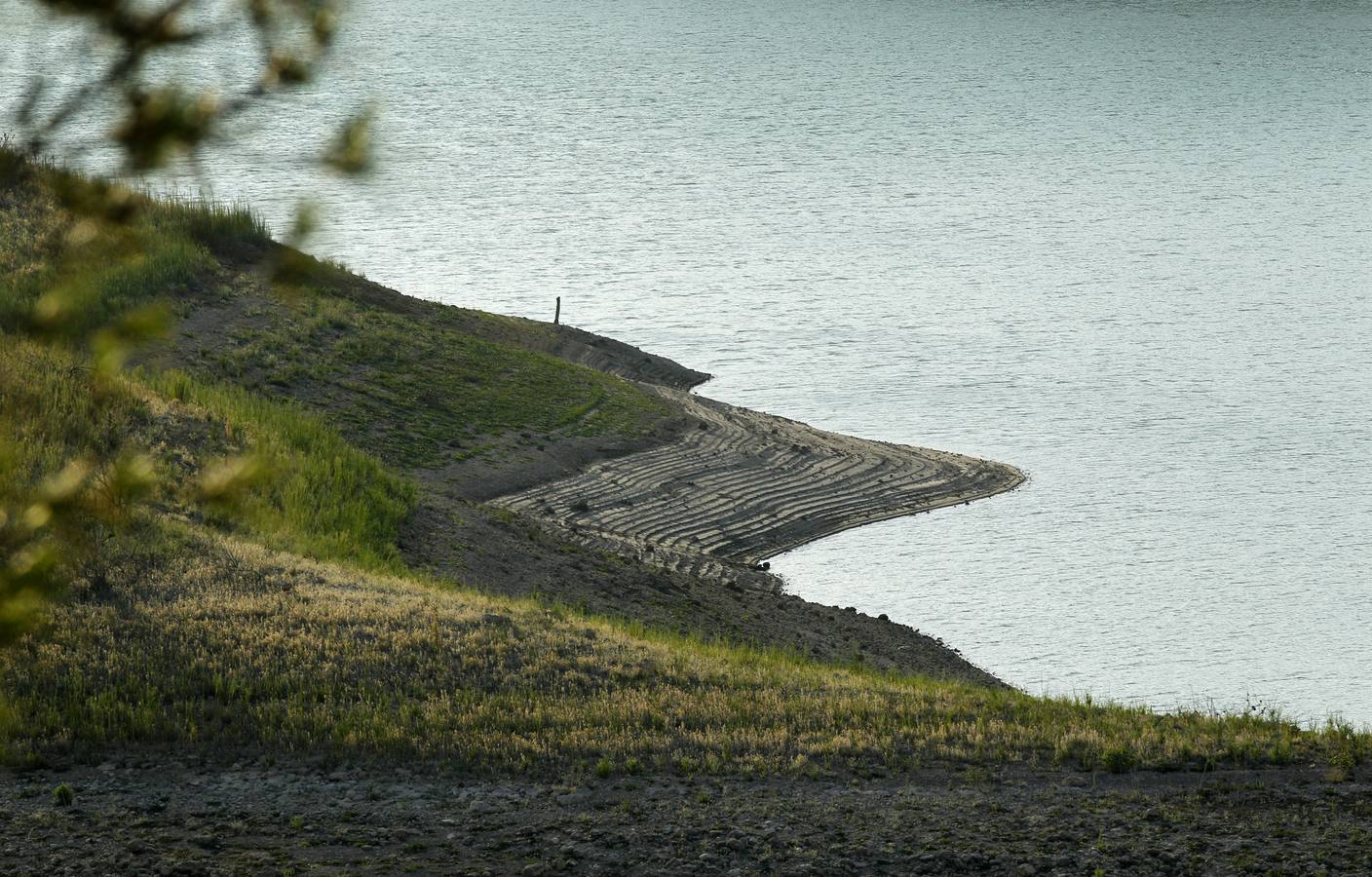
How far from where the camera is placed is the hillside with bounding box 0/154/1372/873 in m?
14.4

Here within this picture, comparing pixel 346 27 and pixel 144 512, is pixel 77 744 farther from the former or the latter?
pixel 346 27

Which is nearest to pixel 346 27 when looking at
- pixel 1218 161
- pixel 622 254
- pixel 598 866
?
pixel 598 866

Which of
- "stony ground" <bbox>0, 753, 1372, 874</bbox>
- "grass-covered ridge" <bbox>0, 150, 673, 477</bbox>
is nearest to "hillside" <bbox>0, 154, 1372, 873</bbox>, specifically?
"stony ground" <bbox>0, 753, 1372, 874</bbox>

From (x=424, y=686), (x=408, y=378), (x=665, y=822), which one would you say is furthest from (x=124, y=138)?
(x=408, y=378)

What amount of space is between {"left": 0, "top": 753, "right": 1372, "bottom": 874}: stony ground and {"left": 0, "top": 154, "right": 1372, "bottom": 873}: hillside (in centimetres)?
4

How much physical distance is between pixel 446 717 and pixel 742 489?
24792mm

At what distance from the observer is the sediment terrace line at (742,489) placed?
3731 centimetres

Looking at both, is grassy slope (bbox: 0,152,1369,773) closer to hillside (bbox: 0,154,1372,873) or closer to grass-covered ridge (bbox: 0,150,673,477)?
hillside (bbox: 0,154,1372,873)

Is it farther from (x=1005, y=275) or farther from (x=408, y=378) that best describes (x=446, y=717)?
(x=1005, y=275)

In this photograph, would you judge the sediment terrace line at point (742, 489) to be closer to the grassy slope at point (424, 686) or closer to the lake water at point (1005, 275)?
the lake water at point (1005, 275)

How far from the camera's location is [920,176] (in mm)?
109500

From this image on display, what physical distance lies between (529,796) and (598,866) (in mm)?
1760

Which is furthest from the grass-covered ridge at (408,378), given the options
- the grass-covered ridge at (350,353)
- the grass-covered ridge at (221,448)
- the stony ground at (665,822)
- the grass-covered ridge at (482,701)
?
the stony ground at (665,822)

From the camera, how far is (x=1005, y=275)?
7875 centimetres
